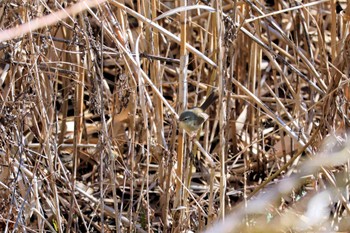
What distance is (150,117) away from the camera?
1.58m

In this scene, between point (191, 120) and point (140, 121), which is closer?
point (191, 120)

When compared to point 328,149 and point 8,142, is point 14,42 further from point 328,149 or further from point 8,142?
point 328,149

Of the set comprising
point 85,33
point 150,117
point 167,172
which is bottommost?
point 167,172

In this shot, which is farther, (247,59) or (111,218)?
(247,59)

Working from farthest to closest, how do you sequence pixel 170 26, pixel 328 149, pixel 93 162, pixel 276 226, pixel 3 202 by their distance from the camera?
1. pixel 170 26
2. pixel 93 162
3. pixel 3 202
4. pixel 328 149
5. pixel 276 226

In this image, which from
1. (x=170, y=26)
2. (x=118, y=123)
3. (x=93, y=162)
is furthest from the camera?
(x=170, y=26)

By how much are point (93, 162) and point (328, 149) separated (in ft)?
3.05

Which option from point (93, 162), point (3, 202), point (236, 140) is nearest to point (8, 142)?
point (3, 202)

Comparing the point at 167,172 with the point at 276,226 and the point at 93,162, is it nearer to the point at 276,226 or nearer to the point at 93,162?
the point at 93,162

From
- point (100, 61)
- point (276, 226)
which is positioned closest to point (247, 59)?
point (100, 61)

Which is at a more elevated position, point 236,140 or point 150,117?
point 150,117

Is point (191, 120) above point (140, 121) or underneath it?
above

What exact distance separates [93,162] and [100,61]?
82cm

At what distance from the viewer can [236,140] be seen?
2.20 metres
